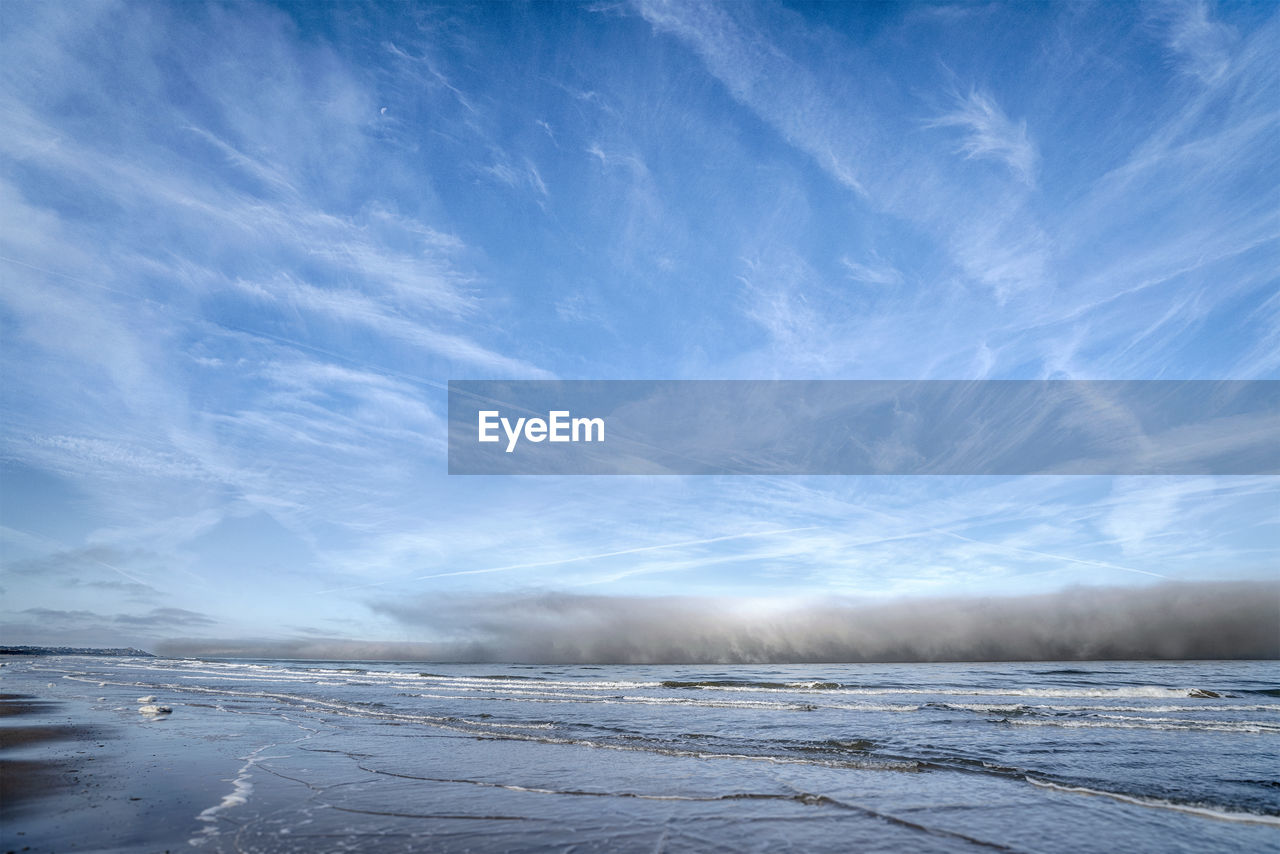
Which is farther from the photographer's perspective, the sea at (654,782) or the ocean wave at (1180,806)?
the ocean wave at (1180,806)

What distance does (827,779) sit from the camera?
38.4 feet

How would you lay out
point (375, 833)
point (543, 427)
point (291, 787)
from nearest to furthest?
1. point (375, 833)
2. point (291, 787)
3. point (543, 427)

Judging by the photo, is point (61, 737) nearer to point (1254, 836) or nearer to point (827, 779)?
point (827, 779)

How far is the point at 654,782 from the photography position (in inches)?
443

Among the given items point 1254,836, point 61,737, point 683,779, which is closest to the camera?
point 1254,836

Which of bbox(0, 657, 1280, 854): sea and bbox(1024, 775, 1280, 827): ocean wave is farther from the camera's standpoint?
bbox(1024, 775, 1280, 827): ocean wave

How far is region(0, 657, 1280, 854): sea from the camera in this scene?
7.82m

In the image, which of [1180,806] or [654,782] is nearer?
[1180,806]

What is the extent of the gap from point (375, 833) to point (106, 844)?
2835mm

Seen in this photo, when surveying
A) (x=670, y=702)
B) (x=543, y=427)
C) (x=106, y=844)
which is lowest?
(x=670, y=702)

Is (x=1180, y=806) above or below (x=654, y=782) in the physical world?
below

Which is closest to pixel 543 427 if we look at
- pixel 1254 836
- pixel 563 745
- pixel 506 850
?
pixel 563 745

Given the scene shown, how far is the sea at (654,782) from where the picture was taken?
7.82 metres

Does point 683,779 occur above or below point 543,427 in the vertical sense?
below
